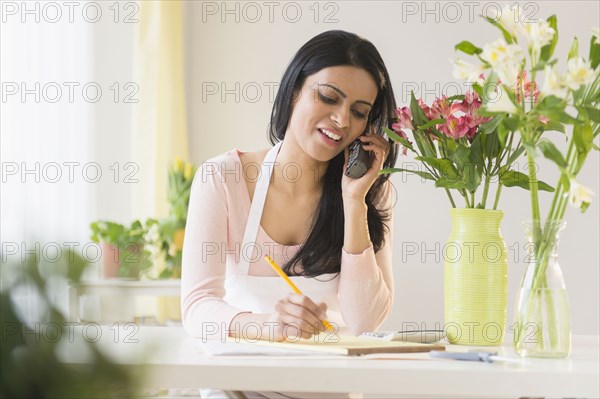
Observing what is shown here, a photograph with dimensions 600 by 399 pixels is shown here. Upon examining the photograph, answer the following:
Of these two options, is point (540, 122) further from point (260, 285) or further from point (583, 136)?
point (260, 285)

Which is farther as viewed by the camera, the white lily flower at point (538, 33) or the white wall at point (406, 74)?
the white wall at point (406, 74)

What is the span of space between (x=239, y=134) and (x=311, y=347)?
230 centimetres

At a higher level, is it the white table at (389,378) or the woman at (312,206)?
the woman at (312,206)

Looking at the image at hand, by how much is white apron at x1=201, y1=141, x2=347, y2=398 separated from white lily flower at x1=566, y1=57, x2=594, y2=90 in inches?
29.5

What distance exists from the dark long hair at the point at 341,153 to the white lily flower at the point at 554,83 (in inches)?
24.0

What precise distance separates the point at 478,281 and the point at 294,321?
327 millimetres

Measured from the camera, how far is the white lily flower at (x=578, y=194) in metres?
1.18

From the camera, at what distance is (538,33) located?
1227 millimetres

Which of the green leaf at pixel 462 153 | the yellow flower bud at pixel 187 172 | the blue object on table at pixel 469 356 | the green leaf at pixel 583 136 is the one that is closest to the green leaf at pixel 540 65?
the green leaf at pixel 583 136

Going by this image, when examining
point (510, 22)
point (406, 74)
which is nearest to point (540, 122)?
point (510, 22)

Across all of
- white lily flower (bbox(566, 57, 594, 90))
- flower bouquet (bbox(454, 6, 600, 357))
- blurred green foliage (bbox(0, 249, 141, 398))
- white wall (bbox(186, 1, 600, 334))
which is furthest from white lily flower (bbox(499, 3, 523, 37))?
white wall (bbox(186, 1, 600, 334))

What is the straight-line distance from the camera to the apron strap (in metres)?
1.74

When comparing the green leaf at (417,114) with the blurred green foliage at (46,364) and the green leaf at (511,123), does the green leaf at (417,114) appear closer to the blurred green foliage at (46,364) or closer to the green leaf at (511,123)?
the green leaf at (511,123)

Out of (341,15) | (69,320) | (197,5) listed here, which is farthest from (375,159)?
(197,5)
